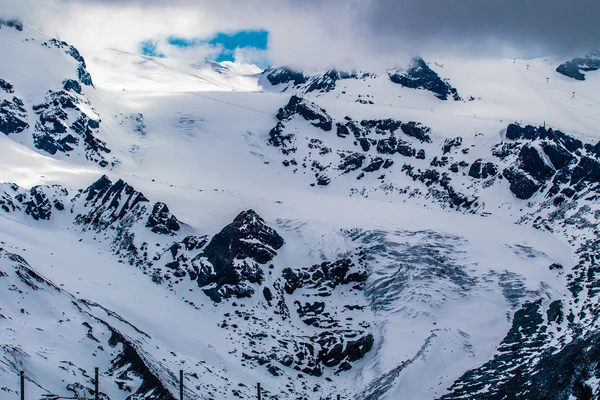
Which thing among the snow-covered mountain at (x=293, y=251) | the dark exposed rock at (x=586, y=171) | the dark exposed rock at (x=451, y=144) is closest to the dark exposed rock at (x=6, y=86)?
the snow-covered mountain at (x=293, y=251)

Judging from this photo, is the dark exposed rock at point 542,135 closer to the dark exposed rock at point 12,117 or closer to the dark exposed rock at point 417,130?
the dark exposed rock at point 417,130

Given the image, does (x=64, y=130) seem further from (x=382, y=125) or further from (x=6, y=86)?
(x=382, y=125)

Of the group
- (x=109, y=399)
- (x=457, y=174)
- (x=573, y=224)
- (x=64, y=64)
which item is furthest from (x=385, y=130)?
(x=109, y=399)

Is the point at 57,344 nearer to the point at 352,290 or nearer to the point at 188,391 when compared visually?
the point at 188,391

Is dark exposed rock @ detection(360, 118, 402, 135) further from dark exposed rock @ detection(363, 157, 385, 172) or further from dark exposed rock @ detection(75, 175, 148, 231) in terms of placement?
dark exposed rock @ detection(75, 175, 148, 231)

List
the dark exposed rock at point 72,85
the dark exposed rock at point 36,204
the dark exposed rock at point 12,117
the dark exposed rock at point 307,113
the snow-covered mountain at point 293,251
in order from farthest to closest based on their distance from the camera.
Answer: the dark exposed rock at point 307,113, the dark exposed rock at point 72,85, the dark exposed rock at point 12,117, the dark exposed rock at point 36,204, the snow-covered mountain at point 293,251

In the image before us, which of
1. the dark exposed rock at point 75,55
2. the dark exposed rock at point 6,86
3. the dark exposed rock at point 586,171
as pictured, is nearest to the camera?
the dark exposed rock at point 586,171
